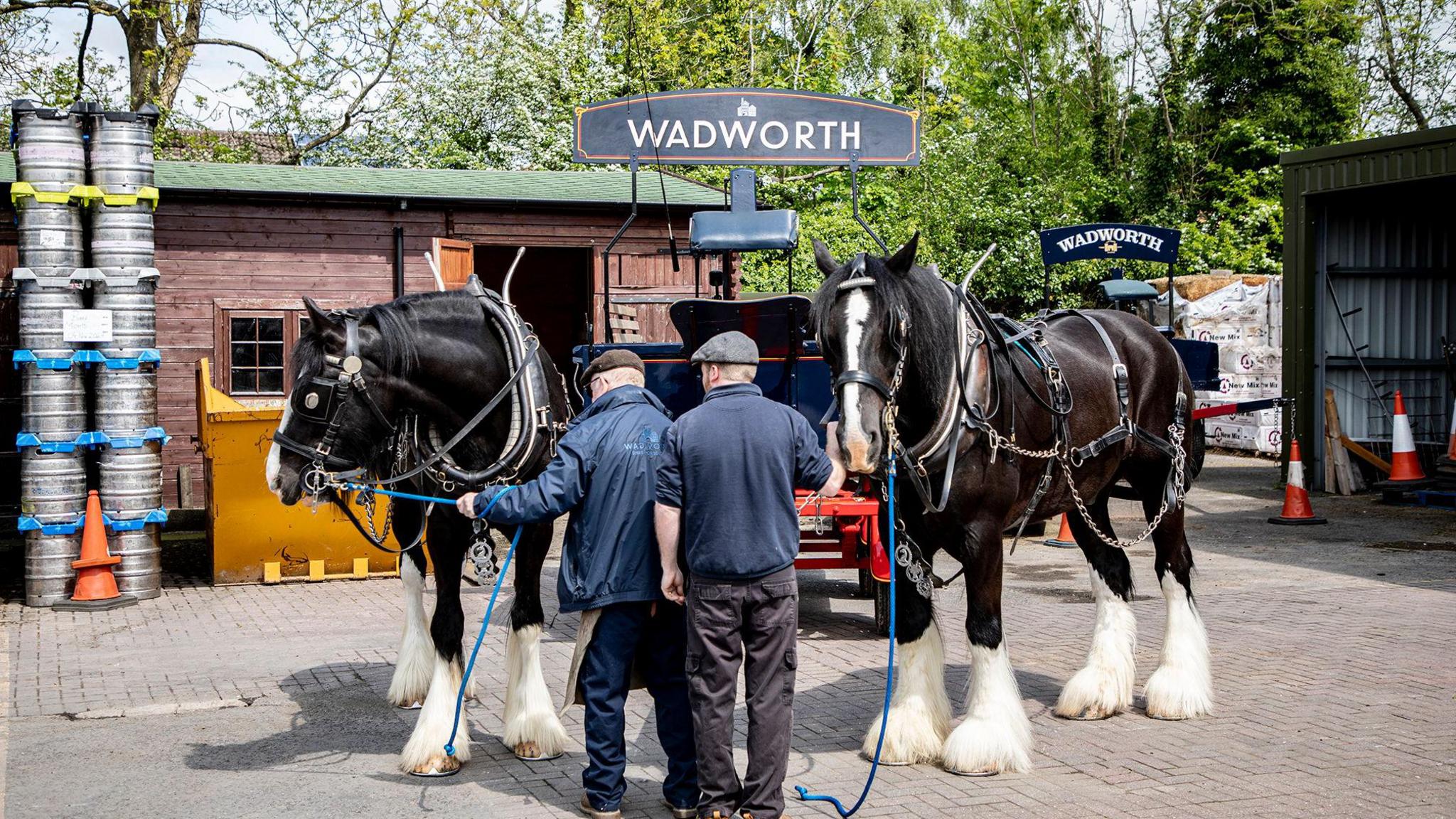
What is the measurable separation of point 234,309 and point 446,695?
33.0 ft

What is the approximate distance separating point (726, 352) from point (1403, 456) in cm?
1262

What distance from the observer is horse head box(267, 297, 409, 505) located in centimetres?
523

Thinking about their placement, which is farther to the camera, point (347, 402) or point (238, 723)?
point (238, 723)

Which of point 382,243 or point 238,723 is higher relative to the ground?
point 382,243

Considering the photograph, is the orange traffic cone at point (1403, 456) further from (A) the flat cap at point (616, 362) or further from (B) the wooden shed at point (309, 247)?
(A) the flat cap at point (616, 362)

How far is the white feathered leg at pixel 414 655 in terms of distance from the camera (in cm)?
634

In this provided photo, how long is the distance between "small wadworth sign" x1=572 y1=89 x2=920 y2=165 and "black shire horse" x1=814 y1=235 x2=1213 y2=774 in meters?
2.10

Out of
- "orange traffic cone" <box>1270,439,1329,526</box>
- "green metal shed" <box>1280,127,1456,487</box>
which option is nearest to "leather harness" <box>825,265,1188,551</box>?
"orange traffic cone" <box>1270,439,1329,526</box>

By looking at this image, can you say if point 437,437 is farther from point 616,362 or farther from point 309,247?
point 309,247

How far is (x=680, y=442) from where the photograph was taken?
455 centimetres

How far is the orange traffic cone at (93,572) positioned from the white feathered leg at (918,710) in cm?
650

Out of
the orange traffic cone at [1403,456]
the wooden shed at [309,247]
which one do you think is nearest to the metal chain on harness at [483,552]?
the wooden shed at [309,247]

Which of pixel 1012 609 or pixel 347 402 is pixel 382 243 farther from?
pixel 347 402

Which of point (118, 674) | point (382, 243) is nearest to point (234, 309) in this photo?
point (382, 243)
